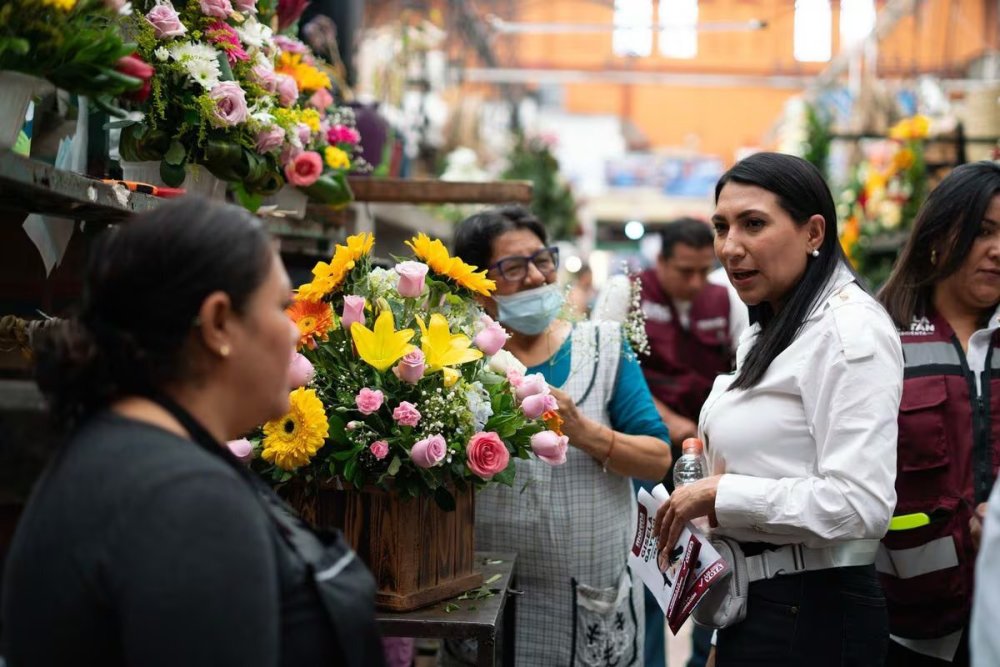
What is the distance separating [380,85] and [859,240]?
2.89 meters

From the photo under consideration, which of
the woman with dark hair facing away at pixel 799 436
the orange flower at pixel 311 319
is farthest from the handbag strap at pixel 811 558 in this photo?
the orange flower at pixel 311 319

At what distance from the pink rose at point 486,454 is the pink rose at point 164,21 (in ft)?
3.74

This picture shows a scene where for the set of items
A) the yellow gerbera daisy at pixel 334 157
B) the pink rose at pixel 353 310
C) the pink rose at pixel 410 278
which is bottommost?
the pink rose at pixel 353 310

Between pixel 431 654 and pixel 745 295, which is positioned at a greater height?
pixel 745 295

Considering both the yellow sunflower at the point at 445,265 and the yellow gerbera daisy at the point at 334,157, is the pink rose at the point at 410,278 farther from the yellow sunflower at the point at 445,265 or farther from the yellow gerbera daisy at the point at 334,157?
the yellow gerbera daisy at the point at 334,157

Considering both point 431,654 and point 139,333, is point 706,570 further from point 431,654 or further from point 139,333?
point 431,654

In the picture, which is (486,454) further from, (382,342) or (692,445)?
(692,445)

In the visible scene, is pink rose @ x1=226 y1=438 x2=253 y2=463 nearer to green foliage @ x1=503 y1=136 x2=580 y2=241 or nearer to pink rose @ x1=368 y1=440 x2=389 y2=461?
pink rose @ x1=368 y1=440 x2=389 y2=461

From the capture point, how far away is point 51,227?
2412 mm

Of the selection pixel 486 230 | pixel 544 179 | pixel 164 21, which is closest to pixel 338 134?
pixel 486 230

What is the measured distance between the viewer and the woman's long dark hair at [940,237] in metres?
2.92

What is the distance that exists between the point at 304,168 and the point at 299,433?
1.06 metres

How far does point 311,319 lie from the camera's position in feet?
7.82

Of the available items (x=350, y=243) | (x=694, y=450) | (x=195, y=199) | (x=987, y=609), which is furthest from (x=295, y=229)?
(x=987, y=609)
